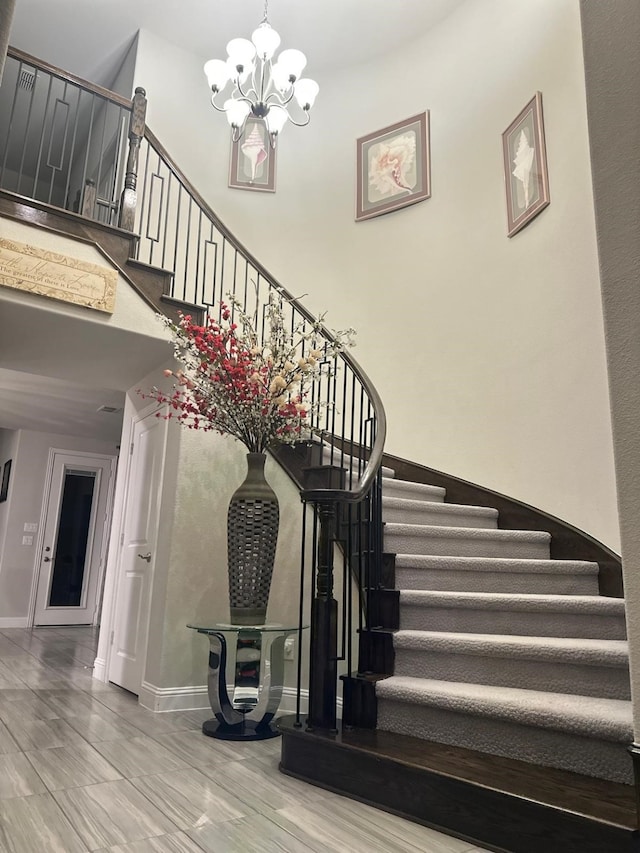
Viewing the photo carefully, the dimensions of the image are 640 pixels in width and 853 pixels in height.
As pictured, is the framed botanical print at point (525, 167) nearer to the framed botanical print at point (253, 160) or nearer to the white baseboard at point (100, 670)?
the framed botanical print at point (253, 160)

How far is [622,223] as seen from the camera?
5.74 ft

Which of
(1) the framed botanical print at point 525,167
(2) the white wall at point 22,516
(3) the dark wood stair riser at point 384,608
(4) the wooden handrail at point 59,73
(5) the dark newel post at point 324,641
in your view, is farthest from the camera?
(2) the white wall at point 22,516

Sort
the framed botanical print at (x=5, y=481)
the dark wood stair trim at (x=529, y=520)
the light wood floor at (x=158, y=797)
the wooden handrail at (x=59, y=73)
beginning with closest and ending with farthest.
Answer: the light wood floor at (x=158, y=797)
the dark wood stair trim at (x=529, y=520)
the wooden handrail at (x=59, y=73)
the framed botanical print at (x=5, y=481)

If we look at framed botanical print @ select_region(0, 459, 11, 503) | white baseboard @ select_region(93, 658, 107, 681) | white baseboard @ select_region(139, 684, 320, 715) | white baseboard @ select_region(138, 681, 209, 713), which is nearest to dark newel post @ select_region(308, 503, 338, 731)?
white baseboard @ select_region(139, 684, 320, 715)

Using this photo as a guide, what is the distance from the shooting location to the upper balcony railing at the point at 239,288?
8.22ft

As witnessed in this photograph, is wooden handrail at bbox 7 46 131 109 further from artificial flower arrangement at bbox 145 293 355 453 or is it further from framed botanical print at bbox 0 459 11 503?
framed botanical print at bbox 0 459 11 503

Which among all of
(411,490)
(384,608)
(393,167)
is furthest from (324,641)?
(393,167)

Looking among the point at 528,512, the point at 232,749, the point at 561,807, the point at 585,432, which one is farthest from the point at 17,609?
the point at 561,807

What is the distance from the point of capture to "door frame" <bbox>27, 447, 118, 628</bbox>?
7.82 metres

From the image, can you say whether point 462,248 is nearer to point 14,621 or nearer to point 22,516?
point 22,516

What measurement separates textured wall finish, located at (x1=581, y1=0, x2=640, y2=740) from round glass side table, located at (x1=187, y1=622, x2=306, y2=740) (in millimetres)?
1754

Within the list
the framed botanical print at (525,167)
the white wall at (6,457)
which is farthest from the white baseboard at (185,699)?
the white wall at (6,457)

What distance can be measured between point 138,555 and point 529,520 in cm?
254

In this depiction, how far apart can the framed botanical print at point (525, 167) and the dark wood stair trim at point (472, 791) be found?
3.45 metres
